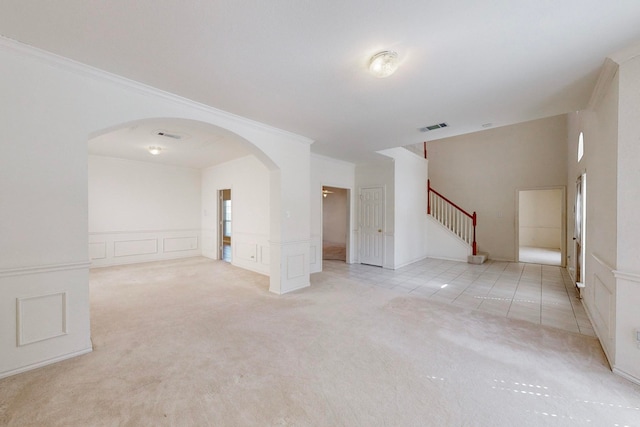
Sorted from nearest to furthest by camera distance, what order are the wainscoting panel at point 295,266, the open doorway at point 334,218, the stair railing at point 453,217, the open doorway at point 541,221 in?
1. the wainscoting panel at point 295,266
2. the stair railing at point 453,217
3. the open doorway at point 541,221
4. the open doorway at point 334,218

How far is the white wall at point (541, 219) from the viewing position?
9.25 meters

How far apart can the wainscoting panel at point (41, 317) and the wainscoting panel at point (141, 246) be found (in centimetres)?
474

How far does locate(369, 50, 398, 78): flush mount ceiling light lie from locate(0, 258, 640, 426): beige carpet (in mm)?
2655

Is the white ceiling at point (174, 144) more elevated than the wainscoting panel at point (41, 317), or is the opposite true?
the white ceiling at point (174, 144)

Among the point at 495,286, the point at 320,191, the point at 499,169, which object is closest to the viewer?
the point at 495,286

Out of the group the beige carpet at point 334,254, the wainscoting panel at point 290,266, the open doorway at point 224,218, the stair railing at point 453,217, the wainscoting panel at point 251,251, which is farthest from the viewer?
the beige carpet at point 334,254

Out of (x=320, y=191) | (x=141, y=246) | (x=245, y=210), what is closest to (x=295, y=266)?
(x=320, y=191)

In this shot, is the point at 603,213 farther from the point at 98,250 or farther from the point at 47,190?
the point at 98,250

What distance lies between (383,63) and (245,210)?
16.3 feet

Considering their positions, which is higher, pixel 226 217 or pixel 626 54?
pixel 626 54

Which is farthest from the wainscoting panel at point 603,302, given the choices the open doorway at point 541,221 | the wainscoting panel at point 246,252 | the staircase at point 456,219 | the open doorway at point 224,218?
the open doorway at point 224,218

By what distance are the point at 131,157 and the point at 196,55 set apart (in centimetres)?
557

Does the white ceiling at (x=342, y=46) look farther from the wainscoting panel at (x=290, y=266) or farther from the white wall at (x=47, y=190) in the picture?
the wainscoting panel at (x=290, y=266)

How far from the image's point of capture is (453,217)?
7473mm
